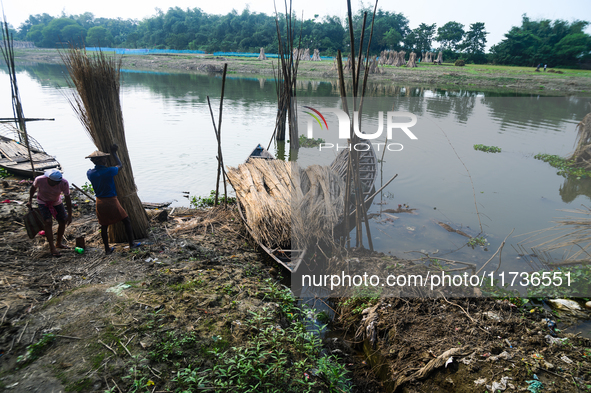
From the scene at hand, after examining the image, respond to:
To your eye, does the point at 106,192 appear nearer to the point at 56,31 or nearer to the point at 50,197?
the point at 50,197

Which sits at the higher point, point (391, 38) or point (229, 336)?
point (391, 38)

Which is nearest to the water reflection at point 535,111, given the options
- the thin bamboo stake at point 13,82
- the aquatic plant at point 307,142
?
the aquatic plant at point 307,142

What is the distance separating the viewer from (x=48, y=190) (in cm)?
430

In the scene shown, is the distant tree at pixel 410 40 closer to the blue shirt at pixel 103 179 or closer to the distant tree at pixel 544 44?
the distant tree at pixel 544 44

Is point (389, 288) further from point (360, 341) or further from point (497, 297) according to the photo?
point (497, 297)

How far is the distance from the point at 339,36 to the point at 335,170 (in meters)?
56.7

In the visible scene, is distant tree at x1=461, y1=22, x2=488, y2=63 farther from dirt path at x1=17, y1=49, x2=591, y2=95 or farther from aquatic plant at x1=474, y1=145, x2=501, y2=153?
aquatic plant at x1=474, y1=145, x2=501, y2=153

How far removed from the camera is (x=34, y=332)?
9.39 feet

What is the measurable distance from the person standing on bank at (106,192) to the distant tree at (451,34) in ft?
175

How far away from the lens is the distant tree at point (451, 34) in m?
45.9

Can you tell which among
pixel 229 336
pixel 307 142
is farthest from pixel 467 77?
pixel 229 336

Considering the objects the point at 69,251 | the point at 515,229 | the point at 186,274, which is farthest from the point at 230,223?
the point at 515,229

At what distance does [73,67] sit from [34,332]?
11.0 feet

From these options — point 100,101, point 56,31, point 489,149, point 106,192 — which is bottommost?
point 489,149
